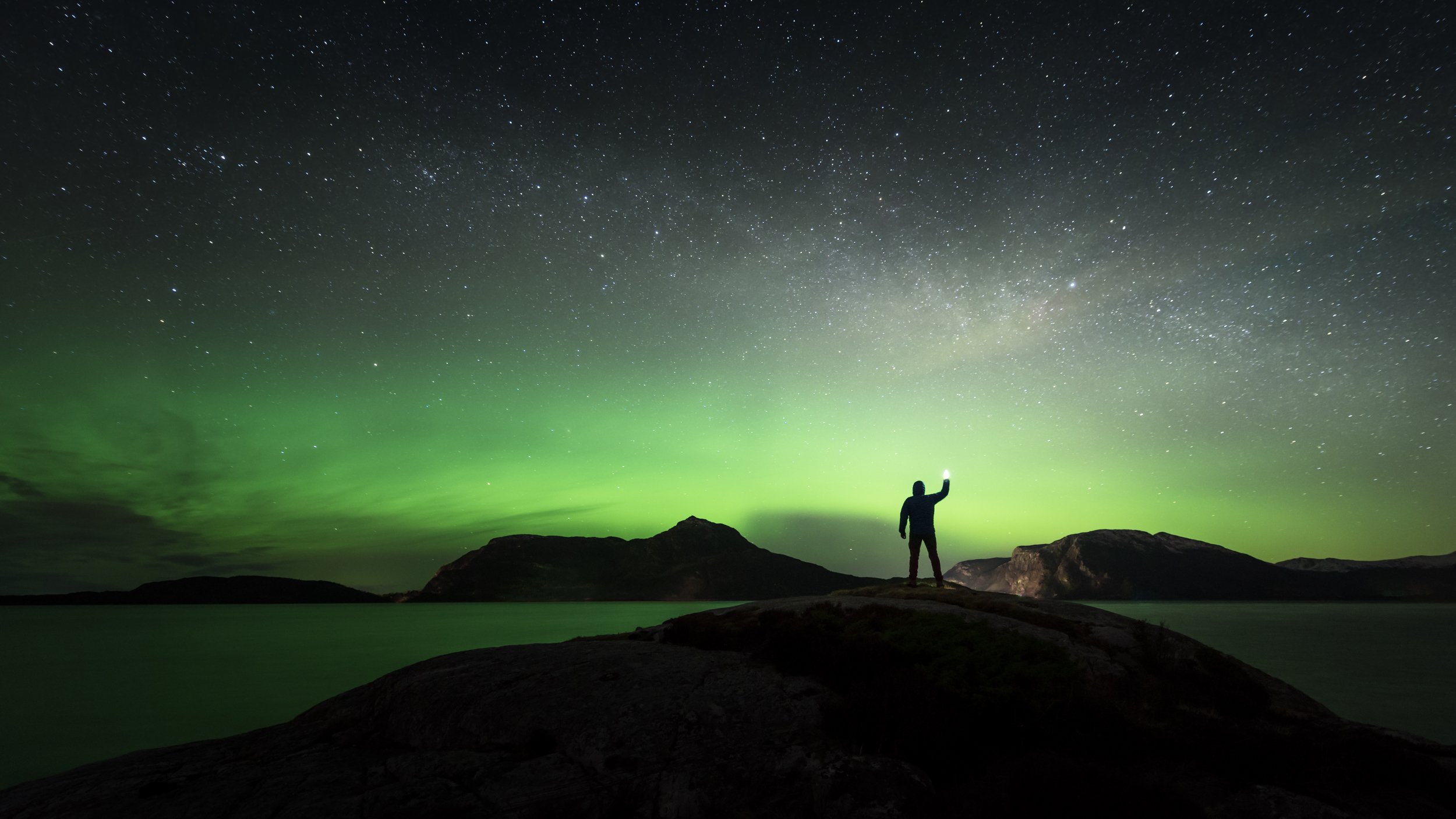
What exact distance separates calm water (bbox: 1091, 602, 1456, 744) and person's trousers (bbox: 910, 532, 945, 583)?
5731mm

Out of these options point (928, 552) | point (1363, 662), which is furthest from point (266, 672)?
Answer: point (1363, 662)

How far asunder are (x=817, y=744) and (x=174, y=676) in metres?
49.7

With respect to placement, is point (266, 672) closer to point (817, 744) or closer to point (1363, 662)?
point (817, 744)

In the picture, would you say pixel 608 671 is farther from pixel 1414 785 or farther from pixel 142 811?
pixel 1414 785

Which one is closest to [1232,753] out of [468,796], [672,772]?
[672,772]

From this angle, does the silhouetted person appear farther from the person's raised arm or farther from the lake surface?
the lake surface

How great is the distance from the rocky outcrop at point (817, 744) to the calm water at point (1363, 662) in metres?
8.71

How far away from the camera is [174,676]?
3819 centimetres

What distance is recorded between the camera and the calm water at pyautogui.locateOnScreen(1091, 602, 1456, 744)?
24.0 meters

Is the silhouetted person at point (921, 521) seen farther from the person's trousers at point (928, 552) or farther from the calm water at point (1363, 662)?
the calm water at point (1363, 662)

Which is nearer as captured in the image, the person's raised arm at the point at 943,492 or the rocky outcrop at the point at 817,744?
the rocky outcrop at the point at 817,744

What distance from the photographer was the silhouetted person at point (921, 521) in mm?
17781

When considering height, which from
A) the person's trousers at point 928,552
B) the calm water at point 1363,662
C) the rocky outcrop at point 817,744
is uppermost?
the person's trousers at point 928,552

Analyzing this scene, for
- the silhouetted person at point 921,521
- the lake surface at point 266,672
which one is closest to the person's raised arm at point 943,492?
the silhouetted person at point 921,521
